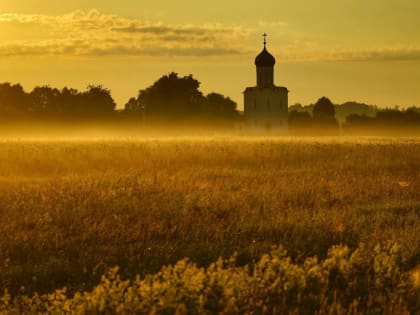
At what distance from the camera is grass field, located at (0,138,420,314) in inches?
352

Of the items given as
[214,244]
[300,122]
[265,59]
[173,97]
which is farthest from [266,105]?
[214,244]

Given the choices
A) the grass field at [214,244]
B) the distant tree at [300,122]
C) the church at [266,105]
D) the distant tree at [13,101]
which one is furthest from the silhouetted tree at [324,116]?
the grass field at [214,244]

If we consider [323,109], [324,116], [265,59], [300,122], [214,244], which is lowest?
[214,244]

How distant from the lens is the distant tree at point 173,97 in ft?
283

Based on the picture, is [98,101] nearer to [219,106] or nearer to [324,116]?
[219,106]

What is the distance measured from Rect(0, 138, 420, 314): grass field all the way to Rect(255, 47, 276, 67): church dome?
Answer: 197ft

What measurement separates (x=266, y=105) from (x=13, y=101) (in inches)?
1197

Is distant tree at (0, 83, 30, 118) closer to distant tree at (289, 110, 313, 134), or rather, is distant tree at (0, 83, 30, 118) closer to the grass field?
distant tree at (289, 110, 313, 134)

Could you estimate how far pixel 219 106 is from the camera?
10088 centimetres

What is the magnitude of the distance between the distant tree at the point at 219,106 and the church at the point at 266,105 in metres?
6.58

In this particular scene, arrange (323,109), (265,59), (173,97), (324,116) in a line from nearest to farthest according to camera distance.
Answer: (265,59)
(173,97)
(324,116)
(323,109)

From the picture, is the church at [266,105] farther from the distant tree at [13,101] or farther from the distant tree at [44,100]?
the distant tree at [13,101]

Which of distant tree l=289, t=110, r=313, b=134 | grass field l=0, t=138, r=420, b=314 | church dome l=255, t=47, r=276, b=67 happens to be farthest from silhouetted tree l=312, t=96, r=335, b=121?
grass field l=0, t=138, r=420, b=314

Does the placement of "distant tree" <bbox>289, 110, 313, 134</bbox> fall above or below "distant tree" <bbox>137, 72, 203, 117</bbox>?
below
